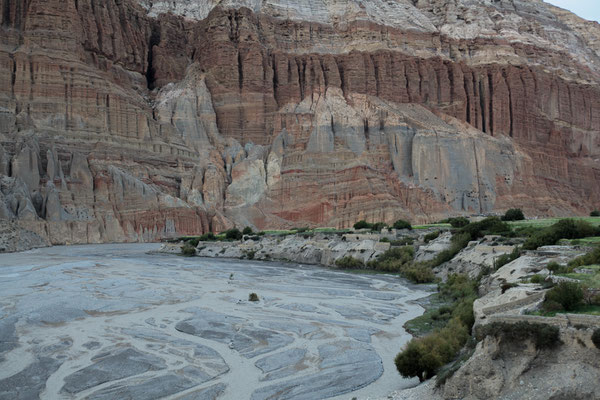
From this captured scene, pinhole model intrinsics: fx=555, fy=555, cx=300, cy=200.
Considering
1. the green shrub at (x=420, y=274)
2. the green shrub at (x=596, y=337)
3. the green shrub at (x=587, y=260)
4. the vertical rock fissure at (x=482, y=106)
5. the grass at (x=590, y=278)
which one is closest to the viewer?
the green shrub at (x=596, y=337)

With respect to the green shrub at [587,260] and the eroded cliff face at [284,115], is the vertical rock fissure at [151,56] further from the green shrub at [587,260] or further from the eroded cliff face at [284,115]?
the green shrub at [587,260]

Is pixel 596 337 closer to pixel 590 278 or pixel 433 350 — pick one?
pixel 433 350

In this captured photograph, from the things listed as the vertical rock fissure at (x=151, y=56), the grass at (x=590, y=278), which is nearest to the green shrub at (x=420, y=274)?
the grass at (x=590, y=278)

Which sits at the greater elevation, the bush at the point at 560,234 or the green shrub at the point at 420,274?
the bush at the point at 560,234

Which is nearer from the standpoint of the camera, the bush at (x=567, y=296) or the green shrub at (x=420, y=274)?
the bush at (x=567, y=296)

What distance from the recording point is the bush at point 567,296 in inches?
506

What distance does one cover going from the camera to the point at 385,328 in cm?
2119

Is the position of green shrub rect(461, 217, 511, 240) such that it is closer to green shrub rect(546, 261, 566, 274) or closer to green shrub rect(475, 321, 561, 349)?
green shrub rect(546, 261, 566, 274)

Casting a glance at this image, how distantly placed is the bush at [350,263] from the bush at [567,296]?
33.1 meters

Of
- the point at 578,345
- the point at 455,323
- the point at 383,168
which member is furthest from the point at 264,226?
the point at 578,345

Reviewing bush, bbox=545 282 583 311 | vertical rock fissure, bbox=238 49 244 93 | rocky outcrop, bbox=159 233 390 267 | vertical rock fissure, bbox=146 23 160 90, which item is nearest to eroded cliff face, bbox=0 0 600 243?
vertical rock fissure, bbox=146 23 160 90

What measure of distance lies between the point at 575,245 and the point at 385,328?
11.4 meters

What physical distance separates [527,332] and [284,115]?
94.6 meters

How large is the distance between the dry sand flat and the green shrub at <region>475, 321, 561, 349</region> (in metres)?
3.23
